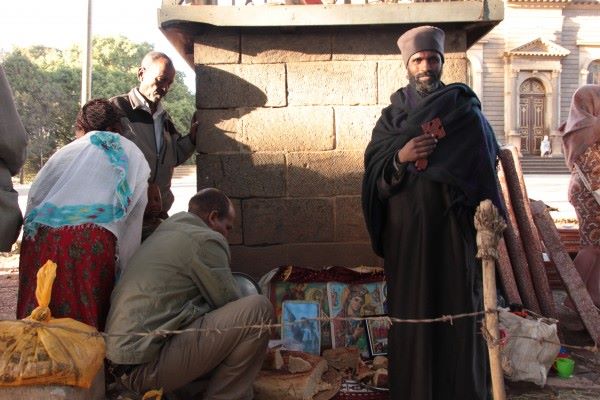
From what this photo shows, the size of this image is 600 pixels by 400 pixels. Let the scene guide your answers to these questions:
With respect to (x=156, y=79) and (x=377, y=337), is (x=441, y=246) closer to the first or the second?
(x=377, y=337)

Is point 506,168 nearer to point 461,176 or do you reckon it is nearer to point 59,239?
point 461,176

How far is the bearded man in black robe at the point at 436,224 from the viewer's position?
2850 millimetres

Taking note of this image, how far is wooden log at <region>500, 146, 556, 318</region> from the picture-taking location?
448 centimetres

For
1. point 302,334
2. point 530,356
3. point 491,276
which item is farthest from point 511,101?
point 491,276

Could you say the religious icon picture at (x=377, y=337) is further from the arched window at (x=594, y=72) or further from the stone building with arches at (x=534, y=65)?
the arched window at (x=594, y=72)

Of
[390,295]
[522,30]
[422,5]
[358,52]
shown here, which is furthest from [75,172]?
[522,30]

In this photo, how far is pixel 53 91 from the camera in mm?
32844

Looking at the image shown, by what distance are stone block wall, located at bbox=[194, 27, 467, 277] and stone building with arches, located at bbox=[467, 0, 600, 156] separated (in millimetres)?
27280

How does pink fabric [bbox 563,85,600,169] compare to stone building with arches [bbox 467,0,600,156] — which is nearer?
pink fabric [bbox 563,85,600,169]

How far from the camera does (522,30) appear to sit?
98.5 feet

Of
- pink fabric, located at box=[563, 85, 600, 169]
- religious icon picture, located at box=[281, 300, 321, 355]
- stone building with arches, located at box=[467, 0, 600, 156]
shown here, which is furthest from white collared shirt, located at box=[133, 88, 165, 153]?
stone building with arches, located at box=[467, 0, 600, 156]

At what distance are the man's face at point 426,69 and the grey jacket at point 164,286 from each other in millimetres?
1235

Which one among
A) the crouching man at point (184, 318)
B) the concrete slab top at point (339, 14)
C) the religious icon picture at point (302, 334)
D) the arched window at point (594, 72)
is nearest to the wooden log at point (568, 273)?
the concrete slab top at point (339, 14)

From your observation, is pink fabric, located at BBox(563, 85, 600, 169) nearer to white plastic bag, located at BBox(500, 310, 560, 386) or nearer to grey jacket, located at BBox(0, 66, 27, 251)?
white plastic bag, located at BBox(500, 310, 560, 386)
